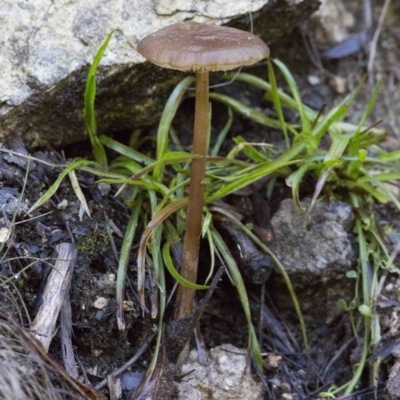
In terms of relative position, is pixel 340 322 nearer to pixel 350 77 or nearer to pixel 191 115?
pixel 191 115

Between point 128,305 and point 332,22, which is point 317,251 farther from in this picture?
point 332,22

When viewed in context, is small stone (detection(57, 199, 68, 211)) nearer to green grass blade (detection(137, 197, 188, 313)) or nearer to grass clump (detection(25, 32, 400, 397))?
grass clump (detection(25, 32, 400, 397))

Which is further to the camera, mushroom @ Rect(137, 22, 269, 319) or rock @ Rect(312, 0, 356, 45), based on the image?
rock @ Rect(312, 0, 356, 45)

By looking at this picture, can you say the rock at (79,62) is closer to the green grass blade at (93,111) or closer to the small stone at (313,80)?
the green grass blade at (93,111)

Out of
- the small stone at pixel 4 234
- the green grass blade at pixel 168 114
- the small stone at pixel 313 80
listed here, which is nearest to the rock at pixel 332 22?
the small stone at pixel 313 80

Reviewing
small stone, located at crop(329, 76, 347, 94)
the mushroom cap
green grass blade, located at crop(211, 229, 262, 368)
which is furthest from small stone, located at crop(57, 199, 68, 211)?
small stone, located at crop(329, 76, 347, 94)

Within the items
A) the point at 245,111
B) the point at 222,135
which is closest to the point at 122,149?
the point at 222,135

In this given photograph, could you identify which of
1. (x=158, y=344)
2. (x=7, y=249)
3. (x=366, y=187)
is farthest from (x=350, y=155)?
(x=7, y=249)
